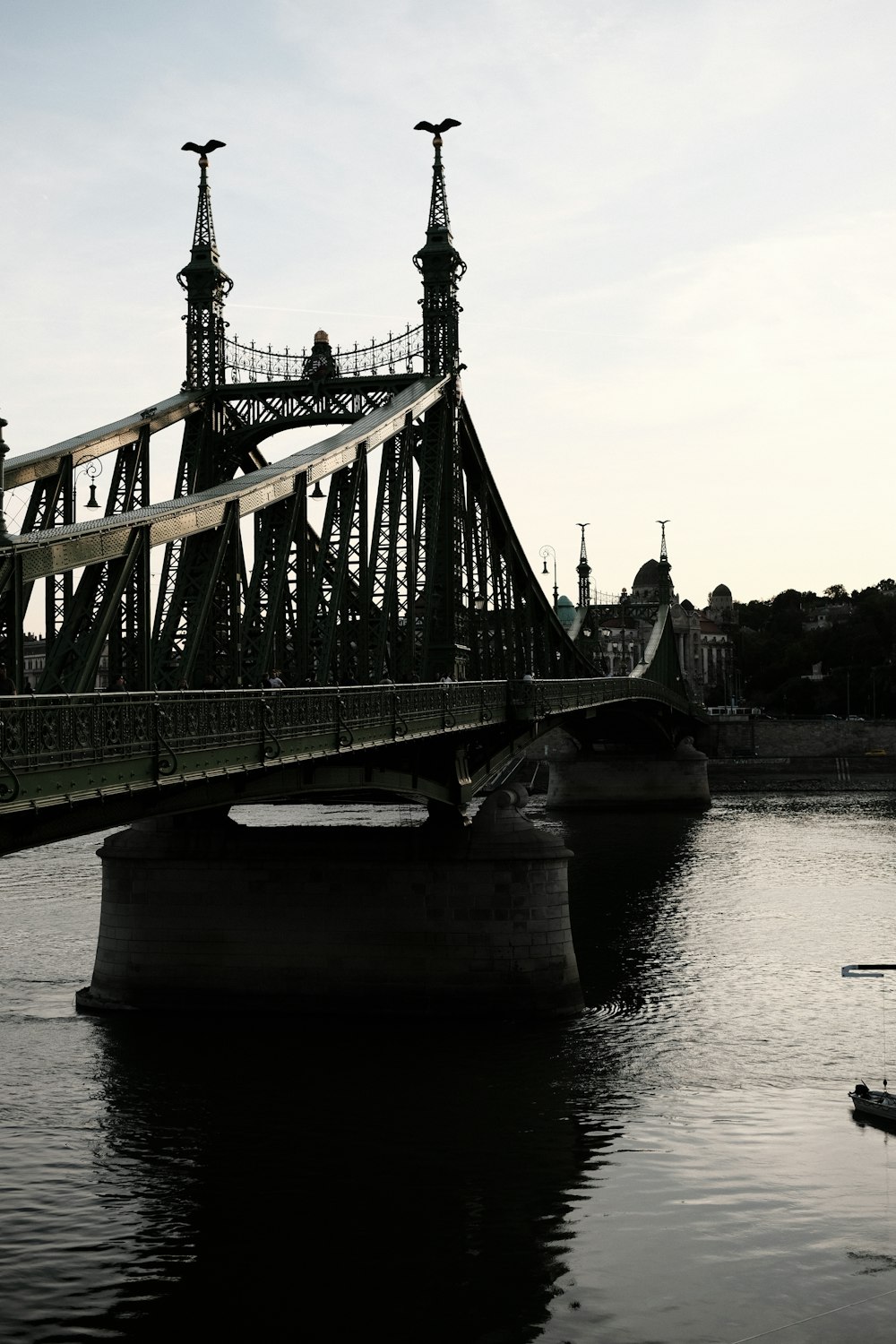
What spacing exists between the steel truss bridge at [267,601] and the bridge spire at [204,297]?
0.07 meters

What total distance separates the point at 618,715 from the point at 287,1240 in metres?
75.5

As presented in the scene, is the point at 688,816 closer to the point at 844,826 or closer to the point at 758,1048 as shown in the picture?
the point at 844,826

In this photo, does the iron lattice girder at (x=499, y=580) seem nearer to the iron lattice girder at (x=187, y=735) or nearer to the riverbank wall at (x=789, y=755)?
the iron lattice girder at (x=187, y=735)

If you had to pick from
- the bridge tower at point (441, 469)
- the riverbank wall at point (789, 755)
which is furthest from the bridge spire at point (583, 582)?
the bridge tower at point (441, 469)

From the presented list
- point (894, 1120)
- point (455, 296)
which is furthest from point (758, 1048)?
point (455, 296)

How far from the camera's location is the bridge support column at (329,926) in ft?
111

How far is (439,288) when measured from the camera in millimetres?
48312

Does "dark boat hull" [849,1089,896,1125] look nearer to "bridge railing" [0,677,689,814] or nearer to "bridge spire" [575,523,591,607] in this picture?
"bridge railing" [0,677,689,814]

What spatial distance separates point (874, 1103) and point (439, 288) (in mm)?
30459

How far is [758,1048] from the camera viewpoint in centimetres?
3238

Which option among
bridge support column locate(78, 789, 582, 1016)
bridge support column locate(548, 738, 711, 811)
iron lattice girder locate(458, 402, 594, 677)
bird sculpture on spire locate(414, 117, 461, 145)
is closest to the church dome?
bridge support column locate(548, 738, 711, 811)

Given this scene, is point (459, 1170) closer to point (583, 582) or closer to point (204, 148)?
point (204, 148)

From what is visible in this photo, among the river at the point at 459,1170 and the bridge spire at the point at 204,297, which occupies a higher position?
the bridge spire at the point at 204,297

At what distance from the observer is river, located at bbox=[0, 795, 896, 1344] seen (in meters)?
19.7
